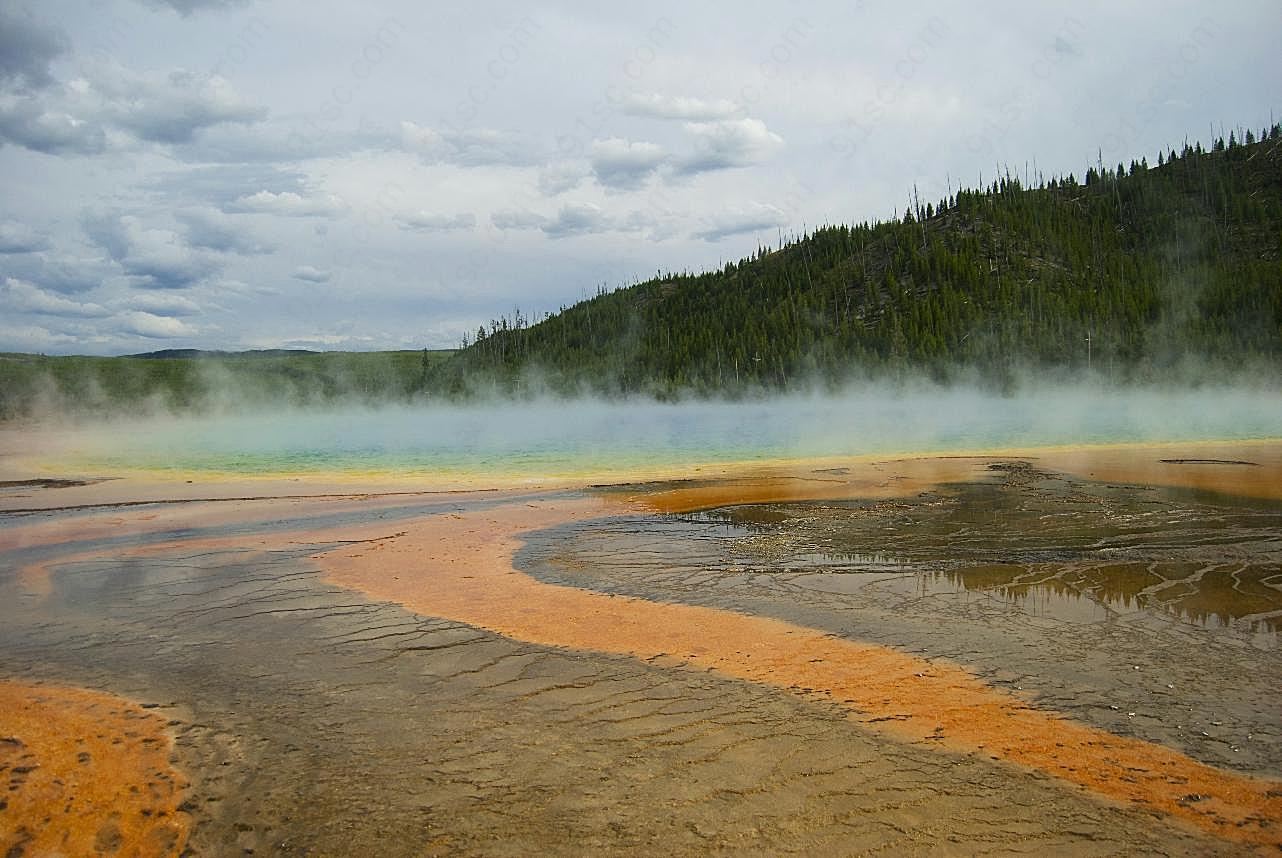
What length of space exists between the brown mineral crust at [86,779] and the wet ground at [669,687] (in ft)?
0.75

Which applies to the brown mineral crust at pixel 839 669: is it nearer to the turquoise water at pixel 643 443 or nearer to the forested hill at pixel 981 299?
the turquoise water at pixel 643 443

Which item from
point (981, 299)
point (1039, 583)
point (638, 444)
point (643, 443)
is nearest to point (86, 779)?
point (1039, 583)

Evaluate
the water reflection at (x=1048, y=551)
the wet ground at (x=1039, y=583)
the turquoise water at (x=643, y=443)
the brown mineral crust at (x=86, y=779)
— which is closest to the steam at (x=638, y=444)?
the turquoise water at (x=643, y=443)

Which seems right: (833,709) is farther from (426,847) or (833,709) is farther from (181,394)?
(181,394)

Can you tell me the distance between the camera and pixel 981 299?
12812 cm

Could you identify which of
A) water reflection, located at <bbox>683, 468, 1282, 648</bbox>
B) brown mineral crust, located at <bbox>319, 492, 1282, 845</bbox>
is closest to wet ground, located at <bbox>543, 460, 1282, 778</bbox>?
water reflection, located at <bbox>683, 468, 1282, 648</bbox>

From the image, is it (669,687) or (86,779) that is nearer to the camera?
(86,779)

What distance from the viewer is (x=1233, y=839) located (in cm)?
481

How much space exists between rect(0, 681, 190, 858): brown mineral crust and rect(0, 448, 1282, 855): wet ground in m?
0.23

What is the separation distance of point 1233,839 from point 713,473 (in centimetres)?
2284

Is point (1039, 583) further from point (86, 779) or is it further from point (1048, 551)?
point (86, 779)

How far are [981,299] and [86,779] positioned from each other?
137 meters

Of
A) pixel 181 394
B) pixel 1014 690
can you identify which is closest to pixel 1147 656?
pixel 1014 690

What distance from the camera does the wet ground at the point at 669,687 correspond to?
5.15m
